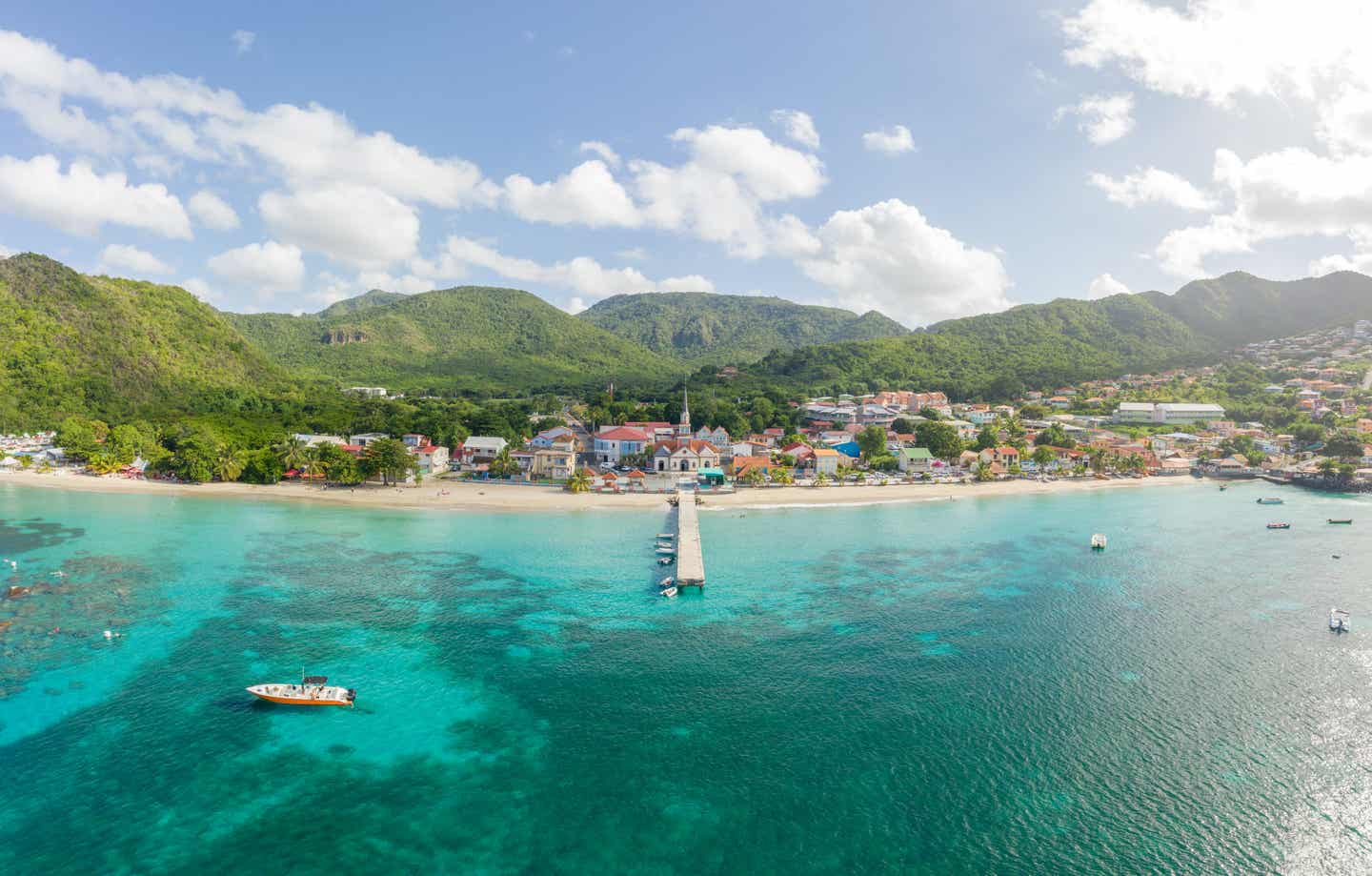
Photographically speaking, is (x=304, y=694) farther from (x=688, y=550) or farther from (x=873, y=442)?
(x=873, y=442)

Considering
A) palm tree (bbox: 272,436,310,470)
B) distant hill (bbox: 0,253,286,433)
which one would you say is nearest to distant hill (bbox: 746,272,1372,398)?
palm tree (bbox: 272,436,310,470)

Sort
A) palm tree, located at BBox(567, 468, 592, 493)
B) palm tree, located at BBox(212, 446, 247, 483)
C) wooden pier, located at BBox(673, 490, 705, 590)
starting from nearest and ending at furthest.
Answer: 1. wooden pier, located at BBox(673, 490, 705, 590)
2. palm tree, located at BBox(567, 468, 592, 493)
3. palm tree, located at BBox(212, 446, 247, 483)

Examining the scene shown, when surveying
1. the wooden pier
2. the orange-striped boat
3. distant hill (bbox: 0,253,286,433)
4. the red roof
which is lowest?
the orange-striped boat

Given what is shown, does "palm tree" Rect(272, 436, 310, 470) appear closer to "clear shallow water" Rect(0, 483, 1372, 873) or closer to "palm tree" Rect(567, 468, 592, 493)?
A: "clear shallow water" Rect(0, 483, 1372, 873)

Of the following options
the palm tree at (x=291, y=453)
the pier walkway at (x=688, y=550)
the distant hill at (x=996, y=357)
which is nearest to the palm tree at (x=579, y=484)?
the pier walkway at (x=688, y=550)

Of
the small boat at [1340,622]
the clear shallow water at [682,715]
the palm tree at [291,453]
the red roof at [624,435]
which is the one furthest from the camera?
the red roof at [624,435]

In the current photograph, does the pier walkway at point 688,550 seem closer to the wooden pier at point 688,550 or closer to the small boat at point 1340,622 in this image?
the wooden pier at point 688,550
